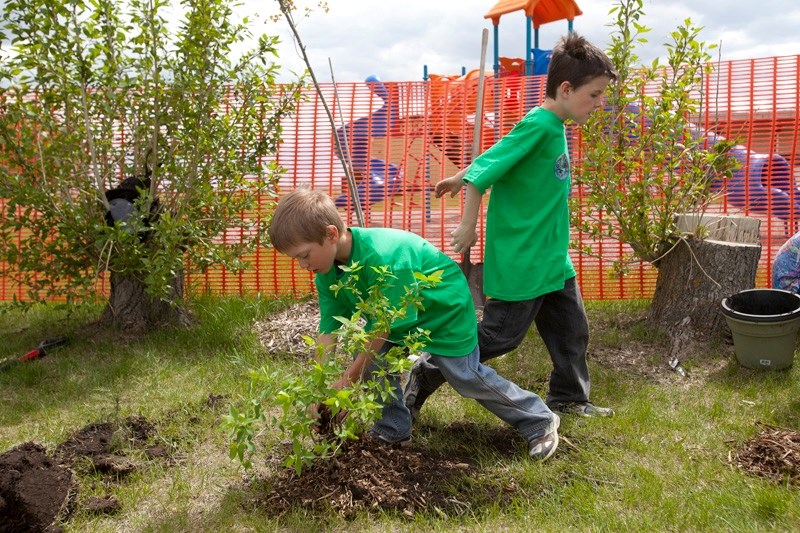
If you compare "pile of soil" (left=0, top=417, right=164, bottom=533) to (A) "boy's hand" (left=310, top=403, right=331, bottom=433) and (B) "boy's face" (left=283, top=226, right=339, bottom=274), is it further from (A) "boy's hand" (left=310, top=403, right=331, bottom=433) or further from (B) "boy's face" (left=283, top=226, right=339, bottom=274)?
(B) "boy's face" (left=283, top=226, right=339, bottom=274)

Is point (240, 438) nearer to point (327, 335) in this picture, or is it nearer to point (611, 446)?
→ point (327, 335)

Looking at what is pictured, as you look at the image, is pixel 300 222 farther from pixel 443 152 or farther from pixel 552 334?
pixel 443 152

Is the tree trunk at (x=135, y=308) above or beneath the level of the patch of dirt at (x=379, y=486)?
above

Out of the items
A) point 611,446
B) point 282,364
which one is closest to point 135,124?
point 282,364

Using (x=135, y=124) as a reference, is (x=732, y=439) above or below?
below

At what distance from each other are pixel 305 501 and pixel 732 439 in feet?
6.40

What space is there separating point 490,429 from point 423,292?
0.94 metres

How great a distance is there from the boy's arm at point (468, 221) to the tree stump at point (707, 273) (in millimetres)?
2063

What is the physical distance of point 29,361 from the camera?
5207mm

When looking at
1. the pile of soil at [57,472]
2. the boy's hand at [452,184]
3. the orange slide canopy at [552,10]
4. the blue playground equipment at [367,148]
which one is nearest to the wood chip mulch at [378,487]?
the pile of soil at [57,472]

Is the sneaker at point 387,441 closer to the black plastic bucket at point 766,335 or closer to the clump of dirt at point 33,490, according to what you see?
the clump of dirt at point 33,490

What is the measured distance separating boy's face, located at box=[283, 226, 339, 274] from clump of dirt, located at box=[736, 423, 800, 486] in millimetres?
1901

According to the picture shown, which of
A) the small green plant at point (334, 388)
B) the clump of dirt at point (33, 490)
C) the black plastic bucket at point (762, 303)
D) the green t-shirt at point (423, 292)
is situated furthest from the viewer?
the black plastic bucket at point (762, 303)

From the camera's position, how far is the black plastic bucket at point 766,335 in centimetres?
440
